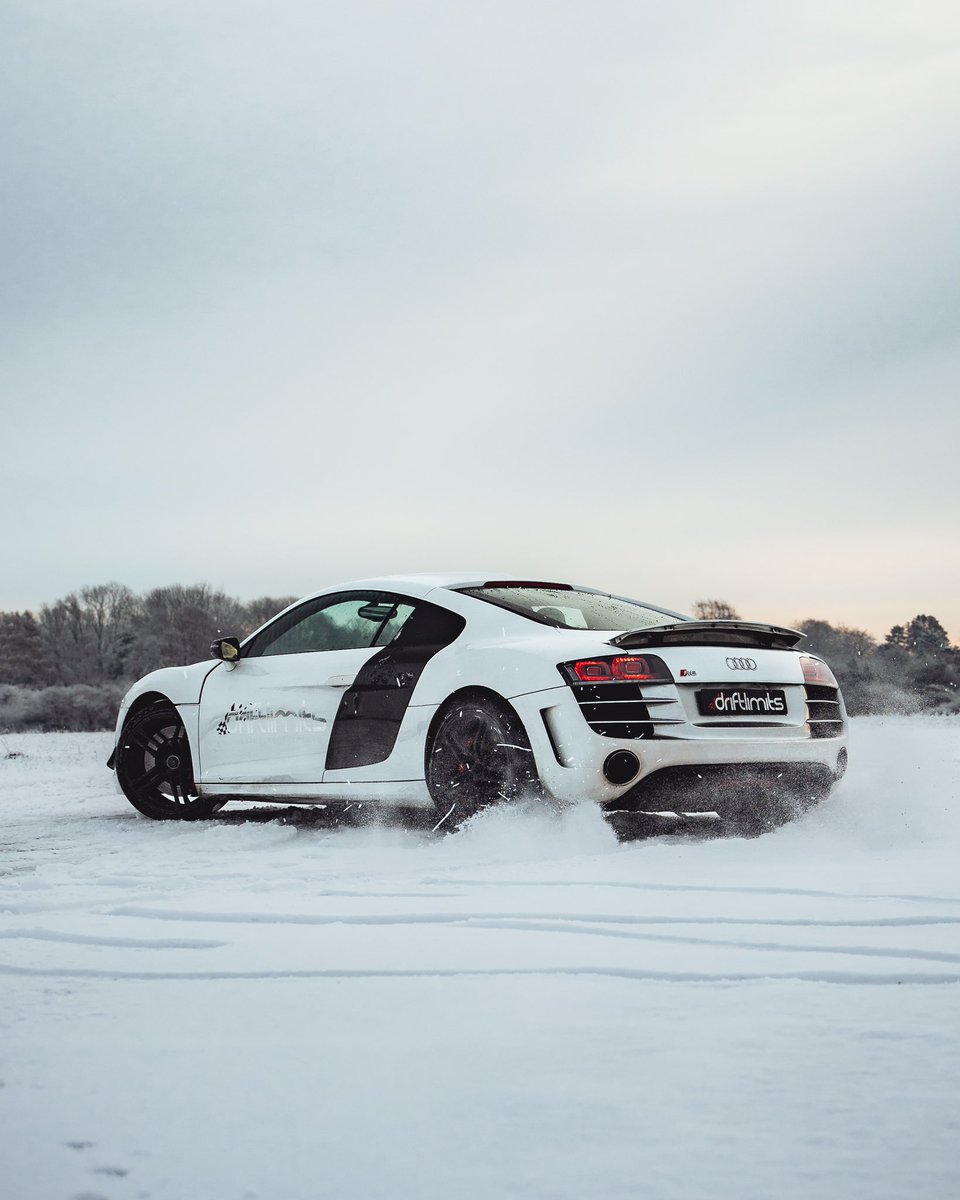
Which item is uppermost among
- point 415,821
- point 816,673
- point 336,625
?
point 336,625

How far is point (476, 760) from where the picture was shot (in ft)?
18.2

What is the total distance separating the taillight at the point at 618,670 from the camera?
205 inches

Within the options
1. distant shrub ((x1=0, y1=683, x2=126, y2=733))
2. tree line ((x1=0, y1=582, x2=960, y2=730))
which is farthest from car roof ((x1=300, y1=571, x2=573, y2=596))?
distant shrub ((x1=0, y1=683, x2=126, y2=733))

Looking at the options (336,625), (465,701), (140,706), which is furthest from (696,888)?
(140,706)

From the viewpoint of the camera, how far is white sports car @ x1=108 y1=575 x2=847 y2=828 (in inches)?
205

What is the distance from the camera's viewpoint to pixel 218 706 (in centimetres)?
711

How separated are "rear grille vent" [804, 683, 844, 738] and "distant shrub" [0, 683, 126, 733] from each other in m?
19.3

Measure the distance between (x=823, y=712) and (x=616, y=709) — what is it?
1281 millimetres

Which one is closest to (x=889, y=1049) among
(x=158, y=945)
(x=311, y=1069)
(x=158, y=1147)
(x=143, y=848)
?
(x=311, y=1069)

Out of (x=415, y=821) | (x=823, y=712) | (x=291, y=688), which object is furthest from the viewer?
(x=291, y=688)

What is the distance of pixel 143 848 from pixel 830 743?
11.1 ft

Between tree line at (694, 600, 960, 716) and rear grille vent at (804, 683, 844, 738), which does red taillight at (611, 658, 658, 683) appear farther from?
tree line at (694, 600, 960, 716)

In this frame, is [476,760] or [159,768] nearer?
[476,760]

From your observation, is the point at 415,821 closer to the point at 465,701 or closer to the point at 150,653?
the point at 465,701
